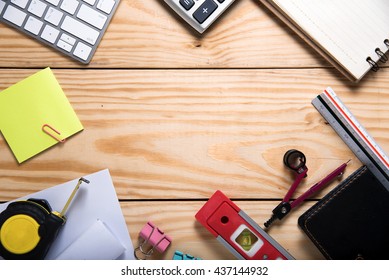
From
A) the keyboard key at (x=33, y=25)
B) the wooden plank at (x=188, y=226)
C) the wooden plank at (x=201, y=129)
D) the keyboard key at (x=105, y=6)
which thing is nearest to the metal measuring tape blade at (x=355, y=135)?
the wooden plank at (x=201, y=129)

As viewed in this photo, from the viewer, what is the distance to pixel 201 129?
817 millimetres

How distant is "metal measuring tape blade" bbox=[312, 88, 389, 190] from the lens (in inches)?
31.4

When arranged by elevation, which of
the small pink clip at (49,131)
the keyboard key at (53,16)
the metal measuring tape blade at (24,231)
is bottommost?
the metal measuring tape blade at (24,231)

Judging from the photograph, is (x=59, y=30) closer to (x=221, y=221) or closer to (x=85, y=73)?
(x=85, y=73)

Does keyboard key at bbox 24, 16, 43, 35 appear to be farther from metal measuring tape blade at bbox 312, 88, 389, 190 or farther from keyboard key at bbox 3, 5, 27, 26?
metal measuring tape blade at bbox 312, 88, 389, 190

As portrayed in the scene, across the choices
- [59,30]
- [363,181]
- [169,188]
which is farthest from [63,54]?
[363,181]

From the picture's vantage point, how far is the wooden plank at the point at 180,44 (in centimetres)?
82

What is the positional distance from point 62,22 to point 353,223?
1.91 feet

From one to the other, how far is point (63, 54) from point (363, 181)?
54 cm

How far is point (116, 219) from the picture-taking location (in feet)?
2.66

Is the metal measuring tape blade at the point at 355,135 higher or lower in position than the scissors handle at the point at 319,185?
higher

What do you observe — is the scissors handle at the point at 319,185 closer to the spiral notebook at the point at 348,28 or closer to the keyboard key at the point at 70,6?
the spiral notebook at the point at 348,28

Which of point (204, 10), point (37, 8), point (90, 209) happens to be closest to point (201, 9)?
point (204, 10)

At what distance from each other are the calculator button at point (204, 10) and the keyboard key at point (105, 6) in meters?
0.14
